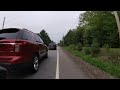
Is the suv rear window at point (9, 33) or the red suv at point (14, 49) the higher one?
the suv rear window at point (9, 33)

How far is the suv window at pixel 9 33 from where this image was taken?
9.15 metres

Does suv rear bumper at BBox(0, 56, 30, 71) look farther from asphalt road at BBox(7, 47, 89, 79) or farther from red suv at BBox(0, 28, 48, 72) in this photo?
asphalt road at BBox(7, 47, 89, 79)

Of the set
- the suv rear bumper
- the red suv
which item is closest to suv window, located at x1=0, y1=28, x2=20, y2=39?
the red suv

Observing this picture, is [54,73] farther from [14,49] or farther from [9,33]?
[9,33]

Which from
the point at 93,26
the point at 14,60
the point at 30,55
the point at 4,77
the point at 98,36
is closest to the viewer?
the point at 4,77

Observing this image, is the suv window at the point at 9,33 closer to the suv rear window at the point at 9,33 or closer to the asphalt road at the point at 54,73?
the suv rear window at the point at 9,33

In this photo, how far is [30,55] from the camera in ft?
31.4

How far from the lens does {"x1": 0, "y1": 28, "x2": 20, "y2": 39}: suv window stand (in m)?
9.15

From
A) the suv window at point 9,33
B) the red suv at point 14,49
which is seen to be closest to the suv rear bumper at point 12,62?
the red suv at point 14,49

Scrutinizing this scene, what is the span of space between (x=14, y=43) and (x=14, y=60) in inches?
25.2

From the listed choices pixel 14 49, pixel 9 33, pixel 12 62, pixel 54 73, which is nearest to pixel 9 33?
pixel 9 33
